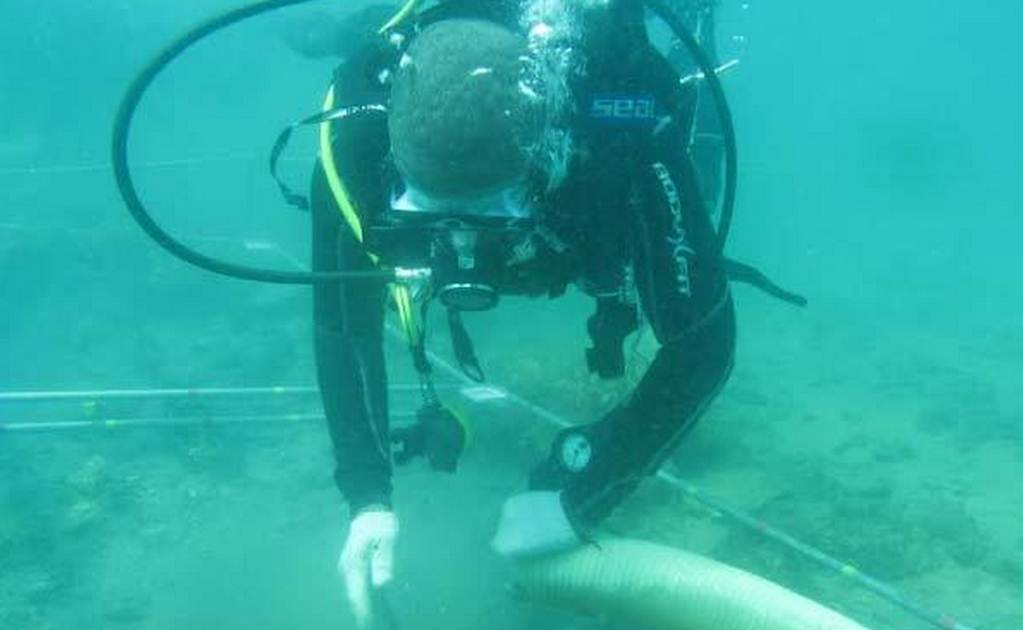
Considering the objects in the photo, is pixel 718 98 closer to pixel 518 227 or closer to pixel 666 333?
pixel 666 333

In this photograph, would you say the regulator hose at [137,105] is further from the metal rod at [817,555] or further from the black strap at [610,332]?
the metal rod at [817,555]

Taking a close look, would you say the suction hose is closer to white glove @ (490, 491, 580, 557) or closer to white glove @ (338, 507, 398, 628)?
white glove @ (490, 491, 580, 557)

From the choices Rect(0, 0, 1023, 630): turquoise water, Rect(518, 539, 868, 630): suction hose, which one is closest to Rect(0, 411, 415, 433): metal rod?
Rect(0, 0, 1023, 630): turquoise water

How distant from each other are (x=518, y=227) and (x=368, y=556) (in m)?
1.46

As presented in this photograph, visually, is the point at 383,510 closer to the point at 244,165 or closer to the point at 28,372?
the point at 28,372

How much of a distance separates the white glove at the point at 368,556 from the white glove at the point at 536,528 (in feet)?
1.55

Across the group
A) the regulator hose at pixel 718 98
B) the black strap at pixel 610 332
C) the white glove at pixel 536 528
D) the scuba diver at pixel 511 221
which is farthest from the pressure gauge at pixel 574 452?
the regulator hose at pixel 718 98

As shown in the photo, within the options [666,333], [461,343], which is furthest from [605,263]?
[461,343]

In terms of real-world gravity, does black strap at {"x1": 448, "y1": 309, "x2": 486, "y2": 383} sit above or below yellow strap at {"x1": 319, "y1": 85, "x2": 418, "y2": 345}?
below

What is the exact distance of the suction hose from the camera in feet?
10.7

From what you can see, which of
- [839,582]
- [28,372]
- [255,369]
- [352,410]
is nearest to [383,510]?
[352,410]

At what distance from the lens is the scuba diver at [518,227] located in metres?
2.05

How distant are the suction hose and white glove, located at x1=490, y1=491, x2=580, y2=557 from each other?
151 millimetres

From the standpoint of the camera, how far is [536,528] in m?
3.15
